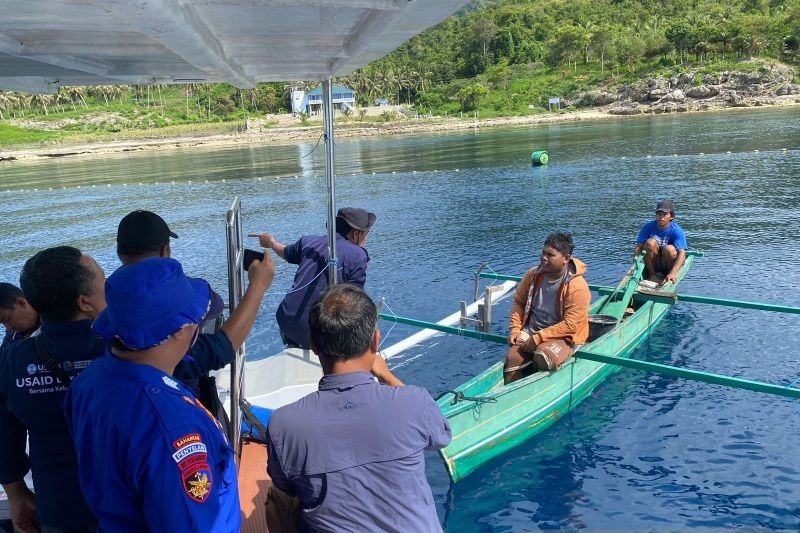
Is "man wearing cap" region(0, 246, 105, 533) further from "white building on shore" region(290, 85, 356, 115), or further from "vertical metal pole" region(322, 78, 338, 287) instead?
"white building on shore" region(290, 85, 356, 115)

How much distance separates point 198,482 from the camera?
189 centimetres

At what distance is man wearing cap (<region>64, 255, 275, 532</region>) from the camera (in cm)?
186

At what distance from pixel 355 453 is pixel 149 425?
77 centimetres

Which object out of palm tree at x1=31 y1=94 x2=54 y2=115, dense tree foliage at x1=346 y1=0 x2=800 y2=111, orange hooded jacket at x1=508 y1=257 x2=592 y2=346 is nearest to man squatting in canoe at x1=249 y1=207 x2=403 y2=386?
orange hooded jacket at x1=508 y1=257 x2=592 y2=346

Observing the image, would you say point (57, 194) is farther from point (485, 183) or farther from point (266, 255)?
point (266, 255)

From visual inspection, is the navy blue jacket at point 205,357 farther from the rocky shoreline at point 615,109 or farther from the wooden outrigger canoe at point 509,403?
the rocky shoreline at point 615,109

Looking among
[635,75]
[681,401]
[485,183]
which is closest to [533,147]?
[485,183]

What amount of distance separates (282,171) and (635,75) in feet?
239

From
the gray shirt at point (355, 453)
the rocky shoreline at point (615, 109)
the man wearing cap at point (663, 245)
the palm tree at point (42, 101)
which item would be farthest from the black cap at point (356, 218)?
the palm tree at point (42, 101)

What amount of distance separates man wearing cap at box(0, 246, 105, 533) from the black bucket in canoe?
7104 millimetres

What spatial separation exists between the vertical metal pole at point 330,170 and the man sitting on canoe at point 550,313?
2.36 meters

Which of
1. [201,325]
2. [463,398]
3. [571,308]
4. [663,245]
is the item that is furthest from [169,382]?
[663,245]

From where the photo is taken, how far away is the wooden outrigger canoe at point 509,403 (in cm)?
609

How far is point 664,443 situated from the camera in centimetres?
719
